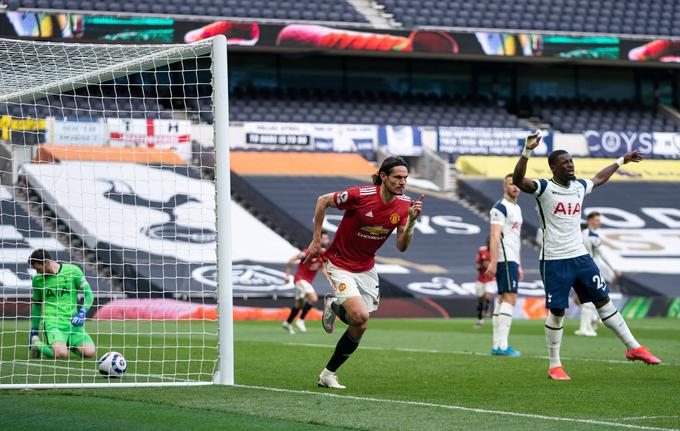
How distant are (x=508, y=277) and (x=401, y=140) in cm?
2374

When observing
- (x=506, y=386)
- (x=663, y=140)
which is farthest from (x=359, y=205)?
(x=663, y=140)

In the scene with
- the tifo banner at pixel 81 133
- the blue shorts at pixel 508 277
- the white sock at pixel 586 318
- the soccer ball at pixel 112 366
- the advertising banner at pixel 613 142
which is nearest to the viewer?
the soccer ball at pixel 112 366

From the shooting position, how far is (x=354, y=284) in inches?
403

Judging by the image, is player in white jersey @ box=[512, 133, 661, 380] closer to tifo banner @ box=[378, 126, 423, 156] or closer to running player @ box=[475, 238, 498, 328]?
running player @ box=[475, 238, 498, 328]

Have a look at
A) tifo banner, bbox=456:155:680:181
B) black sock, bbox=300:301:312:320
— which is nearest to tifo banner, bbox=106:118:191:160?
tifo banner, bbox=456:155:680:181

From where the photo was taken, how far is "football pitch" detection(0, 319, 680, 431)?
7895 mm

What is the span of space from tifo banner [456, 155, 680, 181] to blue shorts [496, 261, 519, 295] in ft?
75.6

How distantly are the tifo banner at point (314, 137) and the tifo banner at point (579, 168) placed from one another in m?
3.32

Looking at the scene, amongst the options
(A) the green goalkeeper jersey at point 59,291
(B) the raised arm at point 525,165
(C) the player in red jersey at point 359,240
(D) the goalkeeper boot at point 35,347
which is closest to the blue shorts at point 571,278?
(B) the raised arm at point 525,165

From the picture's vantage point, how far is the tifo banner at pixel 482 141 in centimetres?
3900

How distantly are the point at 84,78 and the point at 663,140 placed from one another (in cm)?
3275

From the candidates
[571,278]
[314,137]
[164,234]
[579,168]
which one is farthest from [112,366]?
[579,168]

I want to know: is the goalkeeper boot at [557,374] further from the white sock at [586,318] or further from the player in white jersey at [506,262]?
the white sock at [586,318]

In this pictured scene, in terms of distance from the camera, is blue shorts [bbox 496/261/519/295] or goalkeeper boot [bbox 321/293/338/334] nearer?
goalkeeper boot [bbox 321/293/338/334]
